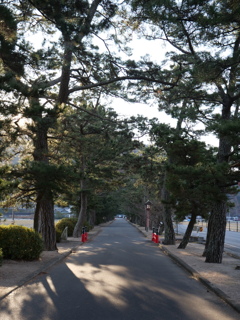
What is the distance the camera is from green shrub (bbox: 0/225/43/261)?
14484 millimetres

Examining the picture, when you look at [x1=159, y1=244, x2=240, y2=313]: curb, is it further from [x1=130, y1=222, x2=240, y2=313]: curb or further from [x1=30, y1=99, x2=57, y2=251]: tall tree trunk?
[x1=30, y1=99, x2=57, y2=251]: tall tree trunk

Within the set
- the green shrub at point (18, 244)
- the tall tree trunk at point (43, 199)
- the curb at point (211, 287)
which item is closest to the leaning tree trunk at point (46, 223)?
the tall tree trunk at point (43, 199)

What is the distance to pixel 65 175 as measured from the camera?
51.3 feet

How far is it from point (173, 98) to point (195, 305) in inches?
463

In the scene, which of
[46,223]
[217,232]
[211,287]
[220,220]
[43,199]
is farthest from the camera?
[46,223]

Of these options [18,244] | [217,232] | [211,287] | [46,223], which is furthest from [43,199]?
[211,287]

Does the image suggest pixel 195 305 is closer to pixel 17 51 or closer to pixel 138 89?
pixel 17 51

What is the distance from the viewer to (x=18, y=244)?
14602 mm

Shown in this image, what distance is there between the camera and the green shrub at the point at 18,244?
1448 centimetres

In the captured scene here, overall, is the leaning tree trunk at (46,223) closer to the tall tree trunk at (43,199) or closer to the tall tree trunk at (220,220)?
the tall tree trunk at (43,199)

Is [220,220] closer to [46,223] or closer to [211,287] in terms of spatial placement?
[211,287]

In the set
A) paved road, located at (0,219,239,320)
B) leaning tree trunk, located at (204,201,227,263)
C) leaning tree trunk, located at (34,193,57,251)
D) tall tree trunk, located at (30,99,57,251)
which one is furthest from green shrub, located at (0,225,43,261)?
leaning tree trunk, located at (204,201,227,263)

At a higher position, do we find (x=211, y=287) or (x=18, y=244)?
(x=18, y=244)

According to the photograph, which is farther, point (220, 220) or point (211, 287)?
point (220, 220)
